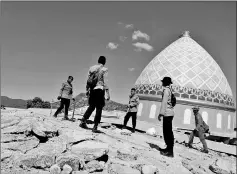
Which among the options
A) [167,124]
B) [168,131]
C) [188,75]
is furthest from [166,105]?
[188,75]

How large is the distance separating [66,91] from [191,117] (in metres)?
11.7

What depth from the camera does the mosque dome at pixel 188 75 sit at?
55.2 feet

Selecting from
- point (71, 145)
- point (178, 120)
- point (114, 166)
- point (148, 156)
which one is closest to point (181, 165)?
point (148, 156)

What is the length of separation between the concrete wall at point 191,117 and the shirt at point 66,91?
1049 centimetres

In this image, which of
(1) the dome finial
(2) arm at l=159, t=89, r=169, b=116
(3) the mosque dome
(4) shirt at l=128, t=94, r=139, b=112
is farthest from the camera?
(1) the dome finial

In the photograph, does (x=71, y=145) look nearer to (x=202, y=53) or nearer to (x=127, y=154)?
(x=127, y=154)

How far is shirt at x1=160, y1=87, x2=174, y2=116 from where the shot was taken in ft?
14.3

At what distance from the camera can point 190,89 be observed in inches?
658

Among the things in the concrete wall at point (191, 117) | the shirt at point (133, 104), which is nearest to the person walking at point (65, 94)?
the shirt at point (133, 104)

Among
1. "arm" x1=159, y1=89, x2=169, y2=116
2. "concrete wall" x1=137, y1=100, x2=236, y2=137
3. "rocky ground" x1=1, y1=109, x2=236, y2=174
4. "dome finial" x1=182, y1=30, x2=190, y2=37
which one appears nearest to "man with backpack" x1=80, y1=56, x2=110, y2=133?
"rocky ground" x1=1, y1=109, x2=236, y2=174

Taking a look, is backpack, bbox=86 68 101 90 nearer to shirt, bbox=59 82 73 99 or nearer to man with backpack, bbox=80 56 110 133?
man with backpack, bbox=80 56 110 133

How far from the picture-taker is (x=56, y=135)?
404 cm

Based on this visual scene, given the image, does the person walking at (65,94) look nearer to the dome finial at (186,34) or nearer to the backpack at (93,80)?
the backpack at (93,80)

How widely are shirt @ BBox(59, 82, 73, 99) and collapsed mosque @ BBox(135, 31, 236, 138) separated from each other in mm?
10600
